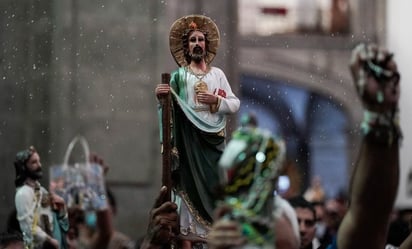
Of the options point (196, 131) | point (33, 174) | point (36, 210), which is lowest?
point (36, 210)

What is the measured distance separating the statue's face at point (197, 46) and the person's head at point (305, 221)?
2003 millimetres

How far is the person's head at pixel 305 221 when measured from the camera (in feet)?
27.8

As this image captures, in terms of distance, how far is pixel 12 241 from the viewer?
7.91 meters

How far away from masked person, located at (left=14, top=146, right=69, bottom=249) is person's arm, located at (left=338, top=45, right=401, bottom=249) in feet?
12.3

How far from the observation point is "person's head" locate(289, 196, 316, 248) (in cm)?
847

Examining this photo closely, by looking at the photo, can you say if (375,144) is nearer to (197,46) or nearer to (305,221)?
(197,46)

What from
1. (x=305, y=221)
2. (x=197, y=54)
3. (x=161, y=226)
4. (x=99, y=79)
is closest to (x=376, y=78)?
(x=161, y=226)

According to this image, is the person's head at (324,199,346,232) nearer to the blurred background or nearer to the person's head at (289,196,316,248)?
the blurred background

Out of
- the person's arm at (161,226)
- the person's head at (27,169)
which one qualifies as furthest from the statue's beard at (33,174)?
the person's arm at (161,226)

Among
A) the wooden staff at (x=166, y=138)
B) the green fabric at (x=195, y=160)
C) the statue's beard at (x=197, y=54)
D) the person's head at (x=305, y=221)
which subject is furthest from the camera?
the person's head at (x=305, y=221)

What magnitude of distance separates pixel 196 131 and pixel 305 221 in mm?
2176

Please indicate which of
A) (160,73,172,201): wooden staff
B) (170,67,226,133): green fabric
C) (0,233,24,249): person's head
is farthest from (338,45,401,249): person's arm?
(0,233,24,249): person's head

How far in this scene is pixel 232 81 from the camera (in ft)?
31.4

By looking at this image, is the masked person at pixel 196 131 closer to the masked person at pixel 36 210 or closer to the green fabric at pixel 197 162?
the green fabric at pixel 197 162
